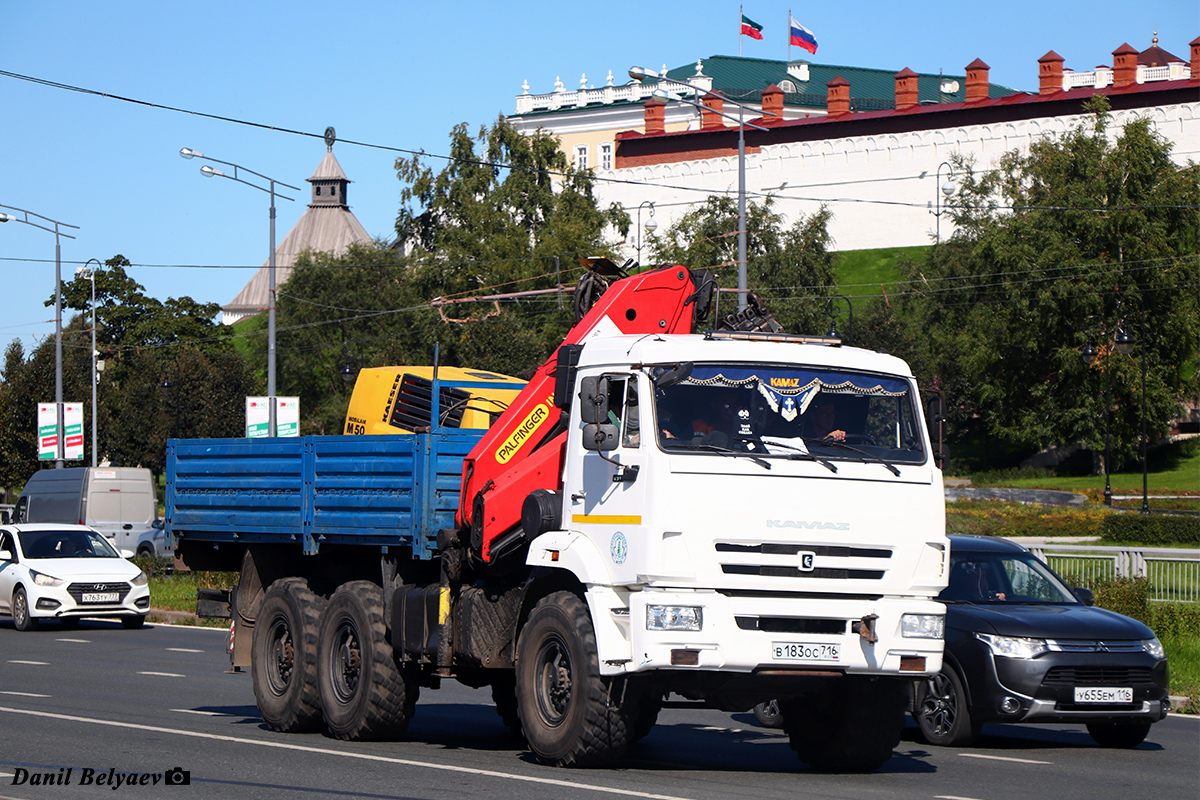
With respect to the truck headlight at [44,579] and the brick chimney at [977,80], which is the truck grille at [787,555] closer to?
the truck headlight at [44,579]

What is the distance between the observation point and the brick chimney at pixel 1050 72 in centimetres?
8888

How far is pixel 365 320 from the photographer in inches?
3538

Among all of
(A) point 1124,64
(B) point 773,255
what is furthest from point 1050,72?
(B) point 773,255

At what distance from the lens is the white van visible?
138 feet

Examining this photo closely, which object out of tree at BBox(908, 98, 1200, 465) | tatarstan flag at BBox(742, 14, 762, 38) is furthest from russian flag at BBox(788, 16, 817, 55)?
tree at BBox(908, 98, 1200, 465)

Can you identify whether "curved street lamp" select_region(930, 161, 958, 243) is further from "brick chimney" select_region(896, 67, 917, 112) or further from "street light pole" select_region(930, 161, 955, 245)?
"brick chimney" select_region(896, 67, 917, 112)

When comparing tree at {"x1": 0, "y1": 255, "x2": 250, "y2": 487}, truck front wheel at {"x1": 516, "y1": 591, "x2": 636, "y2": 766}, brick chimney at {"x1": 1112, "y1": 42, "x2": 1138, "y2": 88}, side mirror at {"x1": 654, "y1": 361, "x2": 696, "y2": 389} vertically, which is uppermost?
brick chimney at {"x1": 1112, "y1": 42, "x2": 1138, "y2": 88}

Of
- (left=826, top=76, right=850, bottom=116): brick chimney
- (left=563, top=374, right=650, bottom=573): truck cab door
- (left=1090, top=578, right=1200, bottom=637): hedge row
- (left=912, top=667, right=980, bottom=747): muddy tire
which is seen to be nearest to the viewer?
(left=563, top=374, right=650, bottom=573): truck cab door

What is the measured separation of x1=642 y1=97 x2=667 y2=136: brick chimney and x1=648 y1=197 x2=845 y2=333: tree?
34724mm

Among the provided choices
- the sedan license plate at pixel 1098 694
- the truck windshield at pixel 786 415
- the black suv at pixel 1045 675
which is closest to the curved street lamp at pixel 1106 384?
the black suv at pixel 1045 675

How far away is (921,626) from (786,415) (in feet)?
5.07

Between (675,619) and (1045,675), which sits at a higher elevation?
(675,619)

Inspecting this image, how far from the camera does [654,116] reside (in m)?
103

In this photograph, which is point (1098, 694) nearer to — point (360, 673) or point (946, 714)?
point (946, 714)
